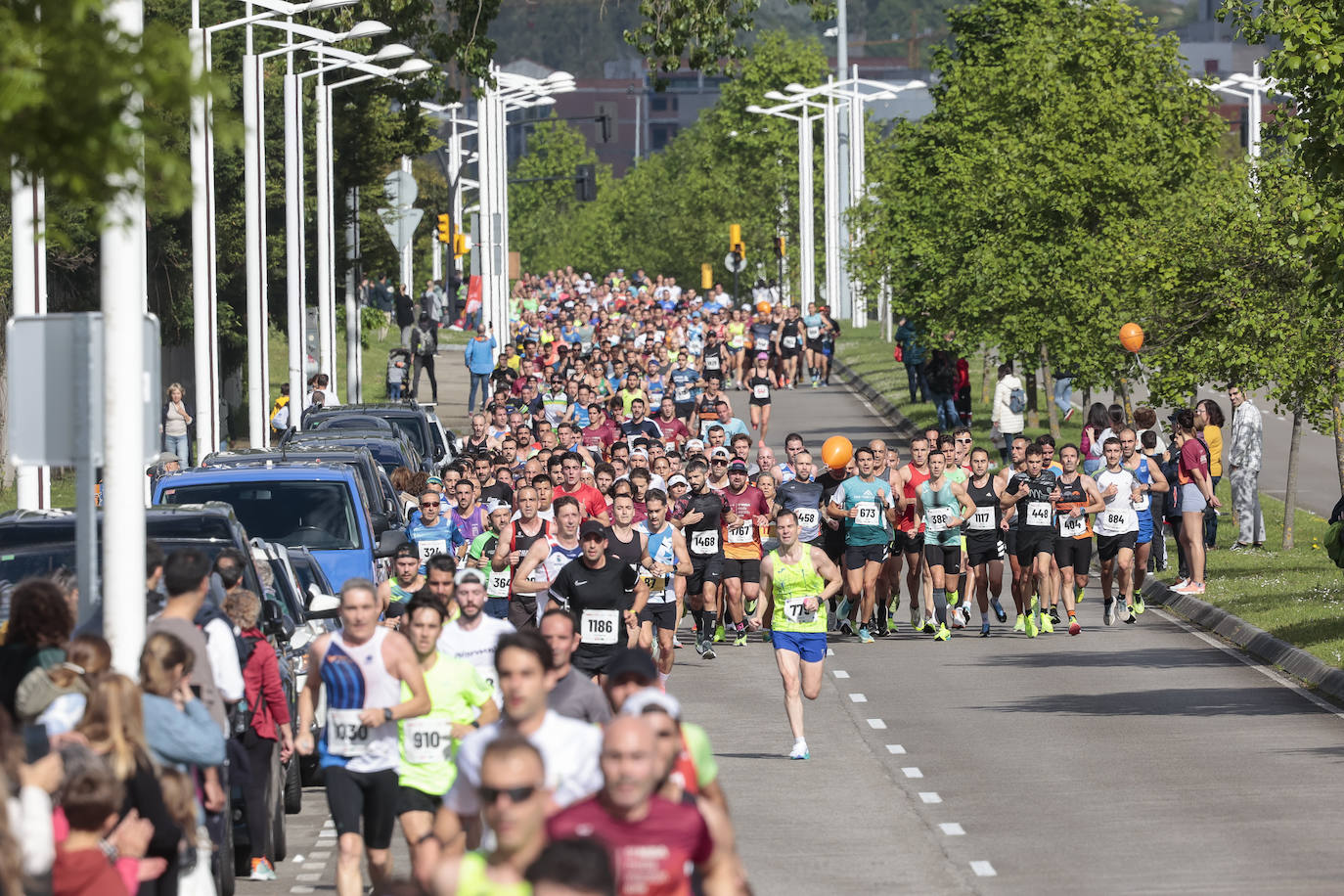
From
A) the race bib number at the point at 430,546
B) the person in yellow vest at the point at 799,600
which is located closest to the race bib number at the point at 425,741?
the person in yellow vest at the point at 799,600

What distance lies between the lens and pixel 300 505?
21.3 metres

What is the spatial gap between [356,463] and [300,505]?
106 inches

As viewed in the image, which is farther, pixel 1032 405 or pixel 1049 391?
pixel 1032 405

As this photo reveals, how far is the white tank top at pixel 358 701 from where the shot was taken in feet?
40.1

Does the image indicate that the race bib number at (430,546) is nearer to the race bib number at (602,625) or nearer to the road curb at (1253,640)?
the race bib number at (602,625)

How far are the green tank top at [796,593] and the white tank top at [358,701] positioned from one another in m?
6.40

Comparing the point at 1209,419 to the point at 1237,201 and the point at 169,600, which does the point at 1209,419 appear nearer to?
the point at 1237,201

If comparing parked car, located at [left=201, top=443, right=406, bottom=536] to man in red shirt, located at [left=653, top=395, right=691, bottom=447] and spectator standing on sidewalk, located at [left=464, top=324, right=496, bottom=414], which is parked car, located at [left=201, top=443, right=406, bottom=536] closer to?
man in red shirt, located at [left=653, top=395, right=691, bottom=447]

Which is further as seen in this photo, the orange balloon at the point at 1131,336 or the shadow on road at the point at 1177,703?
the orange balloon at the point at 1131,336

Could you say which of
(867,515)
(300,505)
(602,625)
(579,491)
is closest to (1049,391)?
(867,515)

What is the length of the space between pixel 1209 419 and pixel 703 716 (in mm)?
11010

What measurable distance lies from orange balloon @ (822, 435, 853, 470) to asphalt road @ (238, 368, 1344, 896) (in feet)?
5.92

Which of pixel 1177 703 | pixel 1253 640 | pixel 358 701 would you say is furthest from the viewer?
pixel 1253 640

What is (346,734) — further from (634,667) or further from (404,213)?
(404,213)
